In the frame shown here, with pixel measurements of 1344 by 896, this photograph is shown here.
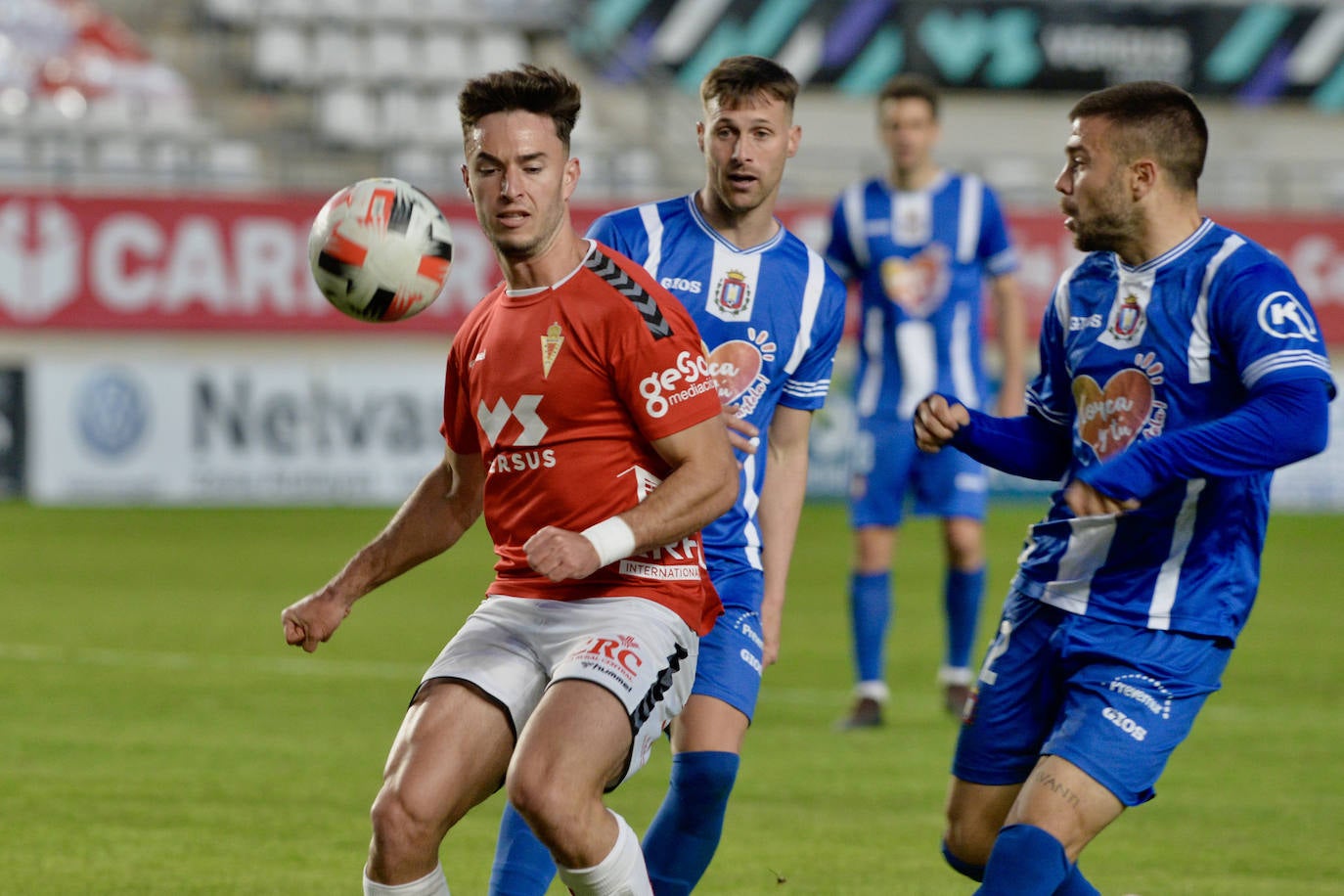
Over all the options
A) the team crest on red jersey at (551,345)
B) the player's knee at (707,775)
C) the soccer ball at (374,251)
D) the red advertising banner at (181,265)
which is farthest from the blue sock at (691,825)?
the red advertising banner at (181,265)

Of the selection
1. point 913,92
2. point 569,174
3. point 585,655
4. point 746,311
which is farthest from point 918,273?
point 585,655

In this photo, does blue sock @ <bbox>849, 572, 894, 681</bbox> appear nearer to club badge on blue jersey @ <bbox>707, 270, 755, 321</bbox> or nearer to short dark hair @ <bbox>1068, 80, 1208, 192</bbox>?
club badge on blue jersey @ <bbox>707, 270, 755, 321</bbox>

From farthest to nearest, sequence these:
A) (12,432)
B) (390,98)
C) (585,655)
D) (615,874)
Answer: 1. (390,98)
2. (12,432)
3. (585,655)
4. (615,874)

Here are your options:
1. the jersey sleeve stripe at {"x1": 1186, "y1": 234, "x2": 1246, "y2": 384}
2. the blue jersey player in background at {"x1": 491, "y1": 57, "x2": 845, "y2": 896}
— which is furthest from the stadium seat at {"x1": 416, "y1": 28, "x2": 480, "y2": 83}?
the jersey sleeve stripe at {"x1": 1186, "y1": 234, "x2": 1246, "y2": 384}

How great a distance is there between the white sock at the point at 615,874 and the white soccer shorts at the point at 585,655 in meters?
0.17

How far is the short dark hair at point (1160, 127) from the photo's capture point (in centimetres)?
426

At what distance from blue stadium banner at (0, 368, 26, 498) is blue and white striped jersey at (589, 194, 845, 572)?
14064 mm

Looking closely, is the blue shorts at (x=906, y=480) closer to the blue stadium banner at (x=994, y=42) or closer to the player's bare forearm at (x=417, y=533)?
the player's bare forearm at (x=417, y=533)

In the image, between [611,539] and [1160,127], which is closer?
[611,539]

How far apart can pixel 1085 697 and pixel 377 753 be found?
13.7 feet

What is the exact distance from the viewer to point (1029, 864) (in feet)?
13.2

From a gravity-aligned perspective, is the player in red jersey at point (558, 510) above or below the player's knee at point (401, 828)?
above

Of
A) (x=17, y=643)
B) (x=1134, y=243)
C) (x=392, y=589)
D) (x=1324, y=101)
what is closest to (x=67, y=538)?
(x=392, y=589)

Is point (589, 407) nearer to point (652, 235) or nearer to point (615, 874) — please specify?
point (615, 874)
